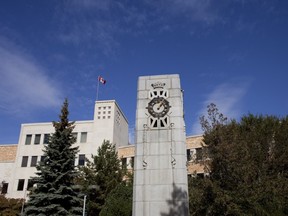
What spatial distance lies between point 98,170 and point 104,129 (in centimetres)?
1571

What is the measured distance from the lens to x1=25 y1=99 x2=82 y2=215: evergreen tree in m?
24.2

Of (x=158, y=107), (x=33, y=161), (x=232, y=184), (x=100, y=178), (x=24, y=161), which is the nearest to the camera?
(x=158, y=107)

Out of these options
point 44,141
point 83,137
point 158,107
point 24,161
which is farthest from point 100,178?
point 24,161

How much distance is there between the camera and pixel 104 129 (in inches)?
1939

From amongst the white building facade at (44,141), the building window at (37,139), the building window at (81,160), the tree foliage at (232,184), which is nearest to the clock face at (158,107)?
the tree foliage at (232,184)

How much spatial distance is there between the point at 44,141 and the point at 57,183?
90.6ft

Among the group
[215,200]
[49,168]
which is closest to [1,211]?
[49,168]

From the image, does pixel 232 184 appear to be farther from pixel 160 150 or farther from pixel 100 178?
pixel 100 178

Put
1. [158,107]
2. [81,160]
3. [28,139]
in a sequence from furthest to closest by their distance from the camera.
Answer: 1. [28,139]
2. [81,160]
3. [158,107]

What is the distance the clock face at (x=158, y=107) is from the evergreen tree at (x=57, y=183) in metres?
12.5

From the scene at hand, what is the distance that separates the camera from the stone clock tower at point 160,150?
1391 cm

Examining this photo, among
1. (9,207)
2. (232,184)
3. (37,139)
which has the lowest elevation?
(9,207)

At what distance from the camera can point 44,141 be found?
51.1 metres

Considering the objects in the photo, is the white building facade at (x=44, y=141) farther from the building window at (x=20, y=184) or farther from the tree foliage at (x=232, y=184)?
the tree foliage at (x=232, y=184)
